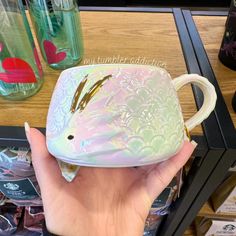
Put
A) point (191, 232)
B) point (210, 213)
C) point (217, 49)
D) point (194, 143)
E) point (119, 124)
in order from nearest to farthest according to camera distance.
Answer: point (119, 124), point (194, 143), point (217, 49), point (210, 213), point (191, 232)

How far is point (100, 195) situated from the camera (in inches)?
17.5

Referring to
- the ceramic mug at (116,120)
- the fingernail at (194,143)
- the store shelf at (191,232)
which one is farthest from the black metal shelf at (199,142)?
the store shelf at (191,232)

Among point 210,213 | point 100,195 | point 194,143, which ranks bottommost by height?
point 210,213

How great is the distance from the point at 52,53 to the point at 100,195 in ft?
0.85

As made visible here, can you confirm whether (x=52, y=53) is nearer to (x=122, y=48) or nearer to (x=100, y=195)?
(x=122, y=48)

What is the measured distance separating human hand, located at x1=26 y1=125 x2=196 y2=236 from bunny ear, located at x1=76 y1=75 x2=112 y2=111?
122 mm

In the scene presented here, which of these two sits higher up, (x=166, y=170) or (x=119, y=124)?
(x=119, y=124)

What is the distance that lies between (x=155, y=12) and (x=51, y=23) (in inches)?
13.0

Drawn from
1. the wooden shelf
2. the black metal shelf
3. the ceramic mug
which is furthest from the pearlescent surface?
the wooden shelf

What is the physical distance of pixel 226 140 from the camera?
0.39 m

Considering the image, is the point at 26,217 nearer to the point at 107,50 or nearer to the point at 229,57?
the point at 107,50

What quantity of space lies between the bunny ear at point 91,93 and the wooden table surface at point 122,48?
138 millimetres

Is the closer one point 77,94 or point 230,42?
point 77,94

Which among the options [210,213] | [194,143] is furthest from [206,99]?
[210,213]
